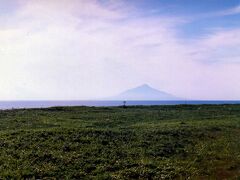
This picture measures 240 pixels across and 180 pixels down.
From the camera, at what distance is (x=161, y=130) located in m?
37.8

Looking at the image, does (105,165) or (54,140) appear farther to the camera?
(54,140)

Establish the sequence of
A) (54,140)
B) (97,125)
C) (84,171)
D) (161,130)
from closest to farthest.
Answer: (84,171) < (54,140) < (161,130) < (97,125)

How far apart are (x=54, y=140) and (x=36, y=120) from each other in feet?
49.0

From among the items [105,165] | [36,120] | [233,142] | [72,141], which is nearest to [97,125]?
[36,120]

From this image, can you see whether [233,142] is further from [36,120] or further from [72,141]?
[36,120]

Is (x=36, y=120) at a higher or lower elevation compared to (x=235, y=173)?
higher

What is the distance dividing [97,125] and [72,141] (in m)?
11.6

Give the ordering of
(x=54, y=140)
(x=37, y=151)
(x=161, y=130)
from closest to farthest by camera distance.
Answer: (x=37, y=151), (x=54, y=140), (x=161, y=130)

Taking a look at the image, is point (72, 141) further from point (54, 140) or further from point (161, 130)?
point (161, 130)

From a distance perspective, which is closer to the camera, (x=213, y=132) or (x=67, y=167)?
(x=67, y=167)

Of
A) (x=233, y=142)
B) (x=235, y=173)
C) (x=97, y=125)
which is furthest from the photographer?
(x=97, y=125)

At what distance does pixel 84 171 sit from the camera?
23.7 m

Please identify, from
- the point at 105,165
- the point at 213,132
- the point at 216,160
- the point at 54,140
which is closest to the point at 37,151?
the point at 54,140

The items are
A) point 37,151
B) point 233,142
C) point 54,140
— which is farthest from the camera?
point 233,142
